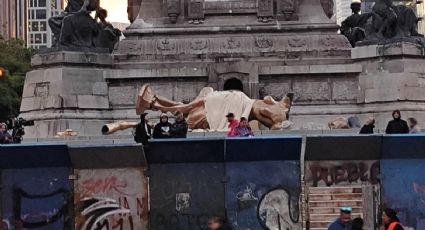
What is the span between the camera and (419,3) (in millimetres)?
119438

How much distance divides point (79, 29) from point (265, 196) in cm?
1845

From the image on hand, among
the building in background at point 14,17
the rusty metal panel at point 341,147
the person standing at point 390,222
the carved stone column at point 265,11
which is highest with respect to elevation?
the building in background at point 14,17

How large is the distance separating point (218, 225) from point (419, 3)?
363 feet

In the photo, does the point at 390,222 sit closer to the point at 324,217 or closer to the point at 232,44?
the point at 324,217

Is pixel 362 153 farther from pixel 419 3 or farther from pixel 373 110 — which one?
pixel 419 3

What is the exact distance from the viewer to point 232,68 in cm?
3388

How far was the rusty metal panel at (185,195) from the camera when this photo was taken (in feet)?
59.2

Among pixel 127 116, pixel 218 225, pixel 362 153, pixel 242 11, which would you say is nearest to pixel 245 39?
pixel 242 11

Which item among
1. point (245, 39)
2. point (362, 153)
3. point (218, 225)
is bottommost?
point (218, 225)

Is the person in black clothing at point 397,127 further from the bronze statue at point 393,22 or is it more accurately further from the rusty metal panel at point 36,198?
the rusty metal panel at point 36,198

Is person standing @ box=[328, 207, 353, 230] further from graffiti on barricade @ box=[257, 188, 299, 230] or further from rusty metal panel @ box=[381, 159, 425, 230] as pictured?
rusty metal panel @ box=[381, 159, 425, 230]

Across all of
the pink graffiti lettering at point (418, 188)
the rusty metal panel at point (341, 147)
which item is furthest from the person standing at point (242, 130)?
the pink graffiti lettering at point (418, 188)

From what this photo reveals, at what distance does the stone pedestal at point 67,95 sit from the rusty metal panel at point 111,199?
15252mm

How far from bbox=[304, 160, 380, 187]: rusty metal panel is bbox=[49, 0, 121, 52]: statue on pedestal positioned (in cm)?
1786
